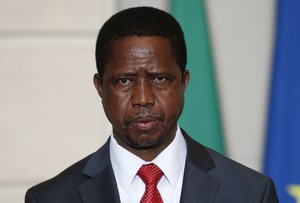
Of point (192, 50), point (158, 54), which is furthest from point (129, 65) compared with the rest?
point (192, 50)

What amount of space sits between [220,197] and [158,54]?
1.11 ft

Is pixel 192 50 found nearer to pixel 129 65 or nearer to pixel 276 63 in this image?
pixel 276 63

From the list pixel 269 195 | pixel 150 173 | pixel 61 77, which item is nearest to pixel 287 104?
pixel 61 77

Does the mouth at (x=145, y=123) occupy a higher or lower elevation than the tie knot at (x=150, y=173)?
higher

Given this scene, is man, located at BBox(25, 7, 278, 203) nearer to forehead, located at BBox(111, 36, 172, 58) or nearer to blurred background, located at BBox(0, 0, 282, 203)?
forehead, located at BBox(111, 36, 172, 58)

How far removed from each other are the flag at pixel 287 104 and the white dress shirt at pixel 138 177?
1.00 m

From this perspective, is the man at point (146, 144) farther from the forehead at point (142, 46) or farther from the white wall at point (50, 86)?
the white wall at point (50, 86)

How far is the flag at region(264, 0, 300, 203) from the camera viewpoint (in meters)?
2.70

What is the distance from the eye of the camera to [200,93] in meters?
2.76

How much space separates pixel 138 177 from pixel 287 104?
3.52ft

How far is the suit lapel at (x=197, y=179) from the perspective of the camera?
1.75 metres

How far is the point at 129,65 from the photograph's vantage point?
5.52ft

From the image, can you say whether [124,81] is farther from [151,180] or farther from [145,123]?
[151,180]

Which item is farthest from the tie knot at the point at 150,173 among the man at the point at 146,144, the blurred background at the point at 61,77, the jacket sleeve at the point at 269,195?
the blurred background at the point at 61,77
